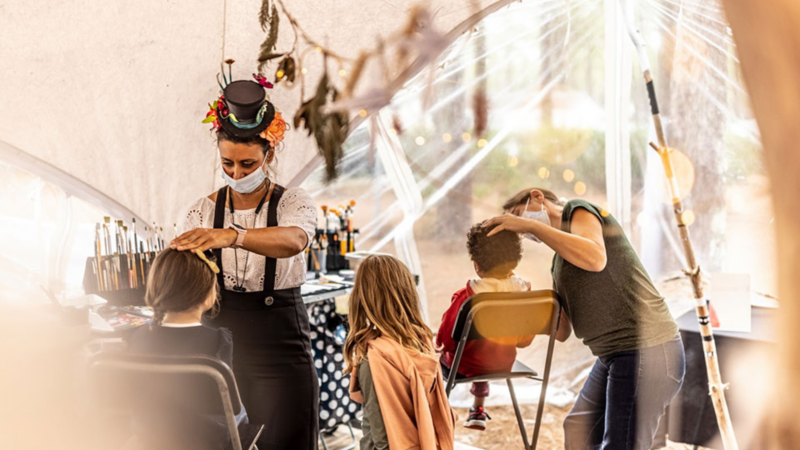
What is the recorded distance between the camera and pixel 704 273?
1.13 metres

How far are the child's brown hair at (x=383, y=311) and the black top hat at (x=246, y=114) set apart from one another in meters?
0.30

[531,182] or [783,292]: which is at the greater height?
[531,182]

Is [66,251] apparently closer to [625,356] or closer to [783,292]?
[625,356]

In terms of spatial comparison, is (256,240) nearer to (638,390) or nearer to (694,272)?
(638,390)

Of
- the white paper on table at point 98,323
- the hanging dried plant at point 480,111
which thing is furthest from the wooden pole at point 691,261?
the white paper on table at point 98,323

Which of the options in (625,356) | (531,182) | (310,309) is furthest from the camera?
(310,309)

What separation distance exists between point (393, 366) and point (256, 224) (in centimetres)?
34

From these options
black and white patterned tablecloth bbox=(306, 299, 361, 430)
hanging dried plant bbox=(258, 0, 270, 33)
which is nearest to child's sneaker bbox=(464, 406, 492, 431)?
black and white patterned tablecloth bbox=(306, 299, 361, 430)

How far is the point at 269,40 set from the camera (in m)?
1.21

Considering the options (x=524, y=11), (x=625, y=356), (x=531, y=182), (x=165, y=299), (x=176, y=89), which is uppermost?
(x=524, y=11)

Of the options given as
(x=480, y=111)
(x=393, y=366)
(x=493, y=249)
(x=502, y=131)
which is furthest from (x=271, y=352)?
(x=480, y=111)

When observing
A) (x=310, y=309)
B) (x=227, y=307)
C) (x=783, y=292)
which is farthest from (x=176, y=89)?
(x=783, y=292)

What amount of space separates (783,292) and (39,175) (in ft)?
4.12

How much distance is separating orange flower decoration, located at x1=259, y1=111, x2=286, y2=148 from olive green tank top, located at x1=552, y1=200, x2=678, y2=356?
513 mm
